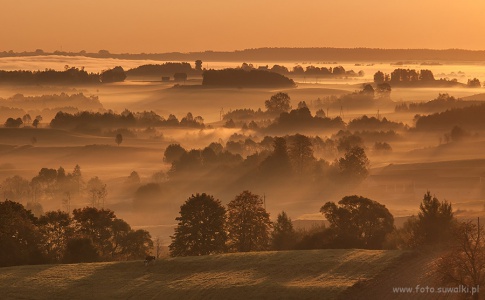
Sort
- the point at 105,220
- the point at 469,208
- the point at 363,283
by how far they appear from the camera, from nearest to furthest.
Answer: the point at 363,283
the point at 105,220
the point at 469,208

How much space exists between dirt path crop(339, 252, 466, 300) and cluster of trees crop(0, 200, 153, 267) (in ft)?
118

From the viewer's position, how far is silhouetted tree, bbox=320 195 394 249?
109000 millimetres

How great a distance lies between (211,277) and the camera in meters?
82.8

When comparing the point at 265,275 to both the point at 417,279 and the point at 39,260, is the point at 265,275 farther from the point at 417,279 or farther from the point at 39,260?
the point at 39,260

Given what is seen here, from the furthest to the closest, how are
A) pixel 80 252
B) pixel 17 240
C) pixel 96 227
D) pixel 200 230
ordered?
pixel 96 227
pixel 200 230
pixel 17 240
pixel 80 252

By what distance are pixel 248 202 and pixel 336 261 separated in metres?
31.7

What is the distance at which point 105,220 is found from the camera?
11350cm

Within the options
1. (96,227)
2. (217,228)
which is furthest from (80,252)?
(217,228)

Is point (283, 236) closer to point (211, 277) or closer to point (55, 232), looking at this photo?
point (55, 232)

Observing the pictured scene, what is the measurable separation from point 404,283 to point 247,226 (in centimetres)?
3936

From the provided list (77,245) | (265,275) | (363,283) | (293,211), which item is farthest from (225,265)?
(293,211)

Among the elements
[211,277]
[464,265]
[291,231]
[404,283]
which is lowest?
[291,231]

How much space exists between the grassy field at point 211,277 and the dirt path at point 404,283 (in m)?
0.89

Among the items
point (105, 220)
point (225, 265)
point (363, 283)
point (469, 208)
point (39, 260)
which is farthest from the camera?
point (469, 208)
